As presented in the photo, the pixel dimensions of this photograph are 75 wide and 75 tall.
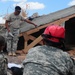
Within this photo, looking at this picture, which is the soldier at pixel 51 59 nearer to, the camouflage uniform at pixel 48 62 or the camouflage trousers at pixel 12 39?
the camouflage uniform at pixel 48 62

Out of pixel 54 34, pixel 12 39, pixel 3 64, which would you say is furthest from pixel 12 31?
pixel 54 34

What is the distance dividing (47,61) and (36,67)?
0.49ft

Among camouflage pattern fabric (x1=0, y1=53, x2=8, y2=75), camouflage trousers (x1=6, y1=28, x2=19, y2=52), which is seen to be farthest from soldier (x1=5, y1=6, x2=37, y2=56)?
camouflage pattern fabric (x1=0, y1=53, x2=8, y2=75)

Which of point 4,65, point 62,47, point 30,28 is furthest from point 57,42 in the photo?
point 30,28

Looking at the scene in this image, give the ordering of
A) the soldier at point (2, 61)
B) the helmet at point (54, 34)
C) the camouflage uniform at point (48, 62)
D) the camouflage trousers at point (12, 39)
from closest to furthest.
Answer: the camouflage uniform at point (48, 62) → the helmet at point (54, 34) → the soldier at point (2, 61) → the camouflage trousers at point (12, 39)

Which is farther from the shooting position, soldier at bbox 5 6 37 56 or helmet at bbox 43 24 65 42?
soldier at bbox 5 6 37 56

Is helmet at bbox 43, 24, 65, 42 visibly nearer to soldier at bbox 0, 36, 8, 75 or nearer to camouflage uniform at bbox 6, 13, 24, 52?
soldier at bbox 0, 36, 8, 75

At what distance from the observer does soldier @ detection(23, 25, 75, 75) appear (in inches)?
146

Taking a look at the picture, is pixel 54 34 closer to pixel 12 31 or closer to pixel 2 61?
pixel 2 61

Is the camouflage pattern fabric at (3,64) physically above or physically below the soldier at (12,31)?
above

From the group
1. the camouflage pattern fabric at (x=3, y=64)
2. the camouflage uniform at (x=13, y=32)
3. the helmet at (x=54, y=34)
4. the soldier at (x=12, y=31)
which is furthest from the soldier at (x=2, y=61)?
the camouflage uniform at (x=13, y=32)

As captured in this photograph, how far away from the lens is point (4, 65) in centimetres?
503

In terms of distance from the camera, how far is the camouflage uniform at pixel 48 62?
3.69m

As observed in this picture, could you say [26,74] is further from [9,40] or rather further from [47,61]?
[9,40]
